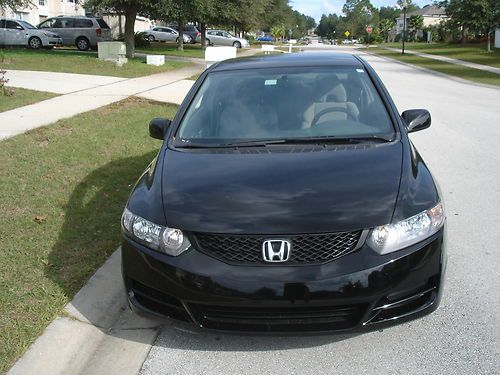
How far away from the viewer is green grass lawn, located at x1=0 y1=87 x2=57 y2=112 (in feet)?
36.4

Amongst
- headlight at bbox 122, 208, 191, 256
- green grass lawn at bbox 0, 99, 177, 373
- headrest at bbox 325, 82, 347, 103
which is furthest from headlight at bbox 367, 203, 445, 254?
green grass lawn at bbox 0, 99, 177, 373

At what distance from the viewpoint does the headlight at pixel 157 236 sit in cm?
286

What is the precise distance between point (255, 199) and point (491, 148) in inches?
272

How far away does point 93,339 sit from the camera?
3314 millimetres

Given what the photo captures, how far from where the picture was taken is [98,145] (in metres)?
7.81

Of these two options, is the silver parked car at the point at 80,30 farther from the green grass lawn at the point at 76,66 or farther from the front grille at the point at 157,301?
the front grille at the point at 157,301

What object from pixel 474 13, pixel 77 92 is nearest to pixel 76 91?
pixel 77 92

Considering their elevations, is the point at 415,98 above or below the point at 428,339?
above

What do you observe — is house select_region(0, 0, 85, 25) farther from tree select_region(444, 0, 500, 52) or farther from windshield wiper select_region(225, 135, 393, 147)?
windshield wiper select_region(225, 135, 393, 147)

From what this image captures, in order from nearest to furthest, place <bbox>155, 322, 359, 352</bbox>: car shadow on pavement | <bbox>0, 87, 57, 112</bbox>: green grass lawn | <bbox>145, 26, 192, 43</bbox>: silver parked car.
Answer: <bbox>155, 322, 359, 352</bbox>: car shadow on pavement
<bbox>0, 87, 57, 112</bbox>: green grass lawn
<bbox>145, 26, 192, 43</bbox>: silver parked car

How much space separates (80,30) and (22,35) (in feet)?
11.5

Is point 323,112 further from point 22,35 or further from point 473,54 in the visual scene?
point 473,54

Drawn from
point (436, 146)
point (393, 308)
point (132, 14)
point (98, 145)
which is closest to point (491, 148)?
point (436, 146)

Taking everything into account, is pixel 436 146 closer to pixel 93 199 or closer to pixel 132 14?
pixel 93 199
